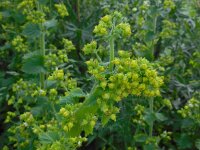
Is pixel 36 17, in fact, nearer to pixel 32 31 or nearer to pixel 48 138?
pixel 32 31

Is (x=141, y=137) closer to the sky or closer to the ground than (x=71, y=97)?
closer to the ground

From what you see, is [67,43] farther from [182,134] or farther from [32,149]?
[182,134]

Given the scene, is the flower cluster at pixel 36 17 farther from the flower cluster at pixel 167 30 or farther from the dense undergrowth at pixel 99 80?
the flower cluster at pixel 167 30

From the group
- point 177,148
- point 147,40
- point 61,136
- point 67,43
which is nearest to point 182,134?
point 177,148

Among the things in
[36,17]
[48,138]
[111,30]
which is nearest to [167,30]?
[36,17]

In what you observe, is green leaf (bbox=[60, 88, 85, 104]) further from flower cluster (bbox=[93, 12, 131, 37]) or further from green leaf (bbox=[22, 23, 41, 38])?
green leaf (bbox=[22, 23, 41, 38])

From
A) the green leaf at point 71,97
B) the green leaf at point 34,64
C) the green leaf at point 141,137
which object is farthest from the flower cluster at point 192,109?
the green leaf at point 71,97

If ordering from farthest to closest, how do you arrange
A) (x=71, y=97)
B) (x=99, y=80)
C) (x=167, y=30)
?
(x=167, y=30) < (x=71, y=97) < (x=99, y=80)
